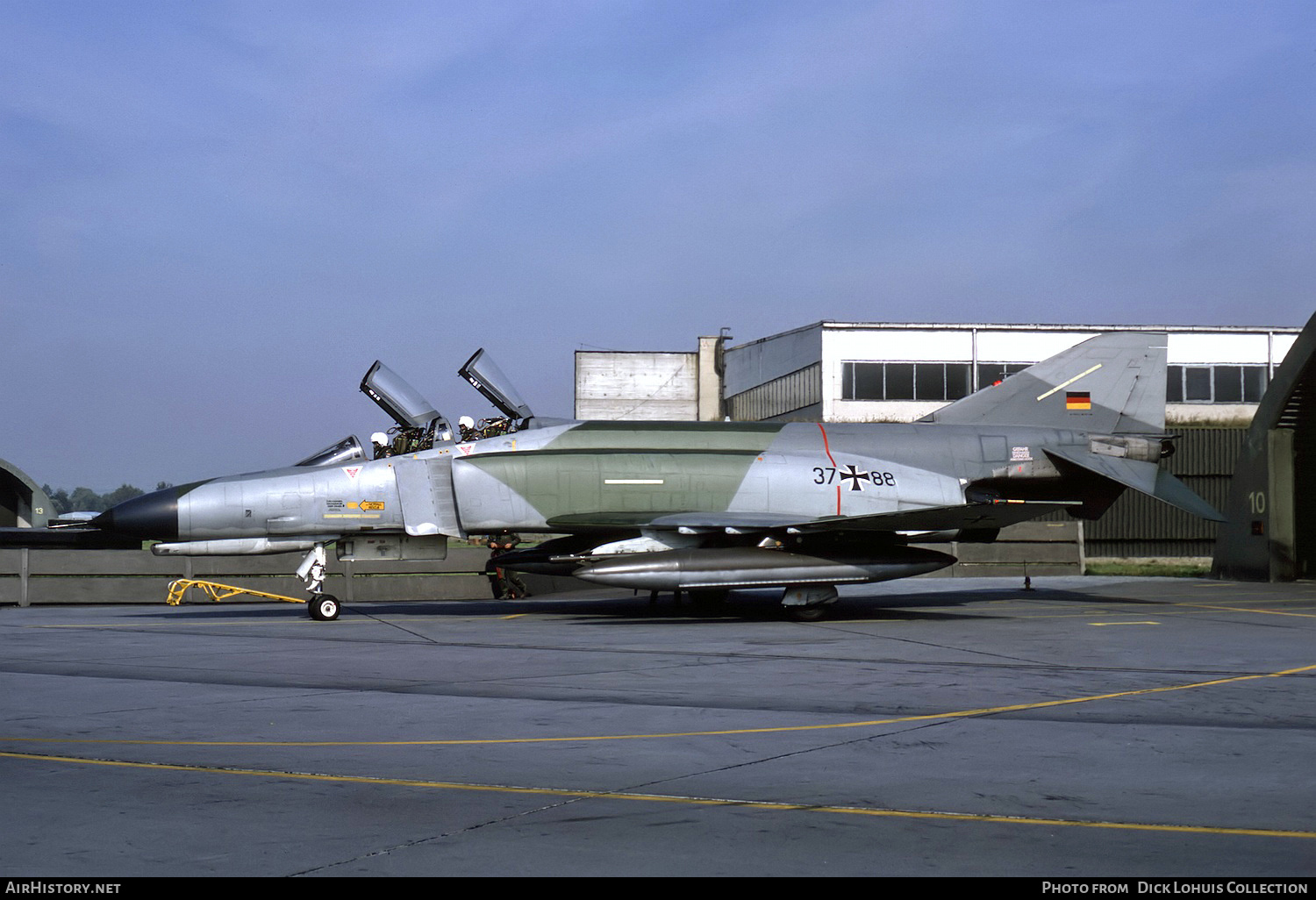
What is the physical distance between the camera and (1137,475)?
734 inches

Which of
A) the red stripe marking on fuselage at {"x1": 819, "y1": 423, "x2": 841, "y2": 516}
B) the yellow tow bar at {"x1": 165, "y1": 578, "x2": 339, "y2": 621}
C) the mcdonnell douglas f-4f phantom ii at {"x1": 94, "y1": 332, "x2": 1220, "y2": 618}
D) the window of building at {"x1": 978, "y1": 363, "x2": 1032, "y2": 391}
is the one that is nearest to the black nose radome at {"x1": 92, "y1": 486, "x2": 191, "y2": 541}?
the mcdonnell douglas f-4f phantom ii at {"x1": 94, "y1": 332, "x2": 1220, "y2": 618}

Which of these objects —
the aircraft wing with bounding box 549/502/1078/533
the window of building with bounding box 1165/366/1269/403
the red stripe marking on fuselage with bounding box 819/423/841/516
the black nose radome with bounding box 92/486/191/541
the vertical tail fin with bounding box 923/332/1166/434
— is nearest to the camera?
the black nose radome with bounding box 92/486/191/541

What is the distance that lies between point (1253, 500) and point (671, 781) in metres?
22.9

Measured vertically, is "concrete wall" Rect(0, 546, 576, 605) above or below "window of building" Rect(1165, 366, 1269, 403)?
below

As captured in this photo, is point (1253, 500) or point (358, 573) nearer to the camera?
point (358, 573)

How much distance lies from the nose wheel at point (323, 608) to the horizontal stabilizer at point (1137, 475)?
11.8m

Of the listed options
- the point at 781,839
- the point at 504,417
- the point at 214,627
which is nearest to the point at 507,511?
the point at 504,417

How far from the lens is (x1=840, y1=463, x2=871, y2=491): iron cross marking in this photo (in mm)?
17359

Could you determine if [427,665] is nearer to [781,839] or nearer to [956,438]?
[781,839]

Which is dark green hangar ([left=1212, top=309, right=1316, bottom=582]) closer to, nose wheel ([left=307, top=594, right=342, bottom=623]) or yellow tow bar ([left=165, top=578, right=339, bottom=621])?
nose wheel ([left=307, top=594, right=342, bottom=623])

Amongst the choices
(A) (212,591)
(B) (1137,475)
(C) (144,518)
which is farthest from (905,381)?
(C) (144,518)

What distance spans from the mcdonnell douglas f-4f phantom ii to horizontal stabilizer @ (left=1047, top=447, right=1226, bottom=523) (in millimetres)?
41
